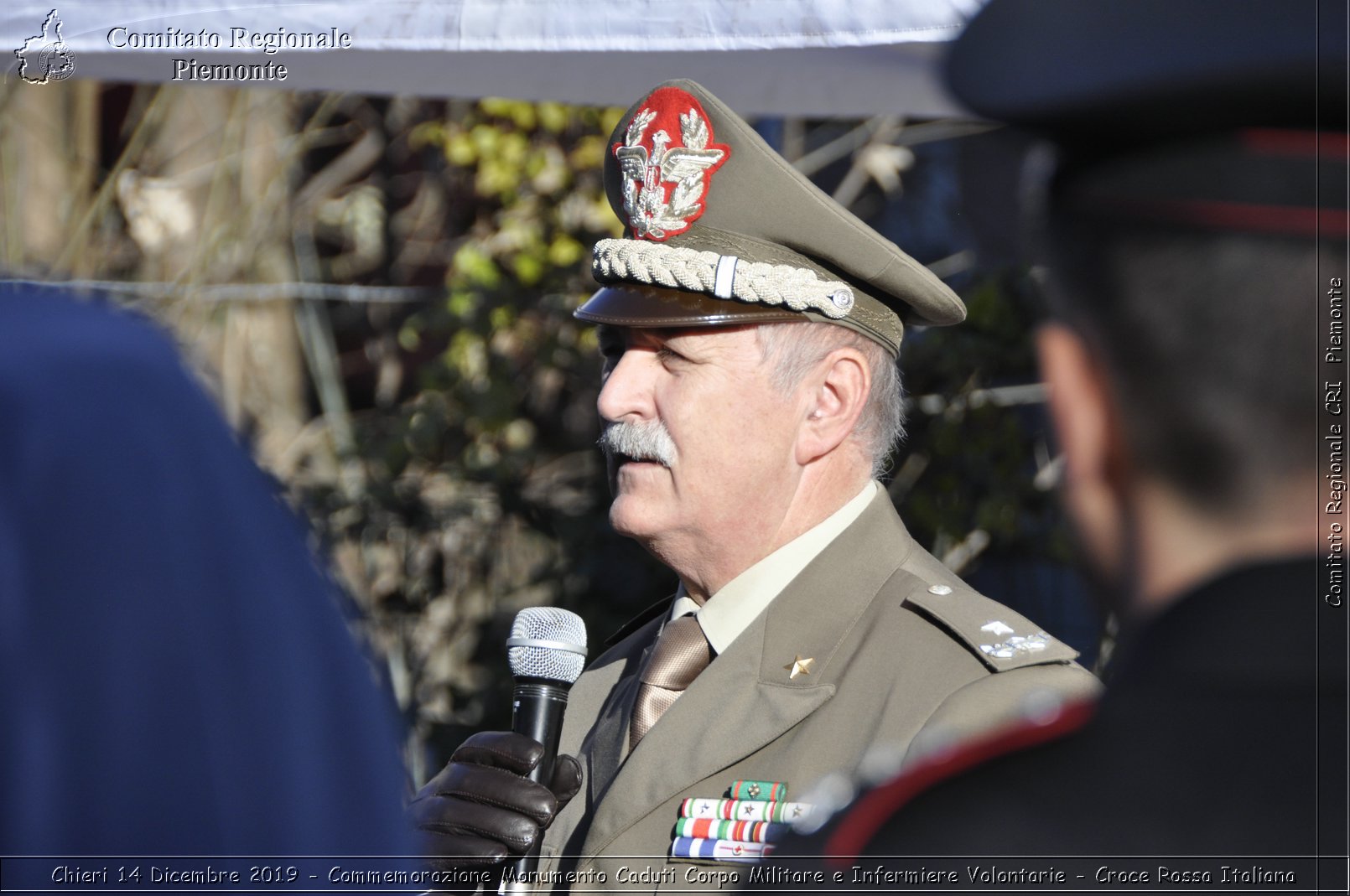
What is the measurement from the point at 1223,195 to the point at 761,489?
5.55ft

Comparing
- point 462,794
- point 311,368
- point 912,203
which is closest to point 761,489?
point 462,794

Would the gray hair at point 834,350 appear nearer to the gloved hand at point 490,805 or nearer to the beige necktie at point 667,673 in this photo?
the beige necktie at point 667,673

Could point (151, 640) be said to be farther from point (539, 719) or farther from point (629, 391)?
point (629, 391)

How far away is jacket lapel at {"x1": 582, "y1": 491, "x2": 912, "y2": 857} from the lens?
7.24ft

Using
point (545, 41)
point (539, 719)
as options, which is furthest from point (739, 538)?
point (545, 41)

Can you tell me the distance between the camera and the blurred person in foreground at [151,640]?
32.1 inches

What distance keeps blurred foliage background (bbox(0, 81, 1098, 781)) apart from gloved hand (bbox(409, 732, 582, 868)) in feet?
5.55

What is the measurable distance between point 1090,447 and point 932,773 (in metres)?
0.26

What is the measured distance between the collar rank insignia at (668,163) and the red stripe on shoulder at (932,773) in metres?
1.84

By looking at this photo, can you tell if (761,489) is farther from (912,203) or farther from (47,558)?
(912,203)

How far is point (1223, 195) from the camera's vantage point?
88cm

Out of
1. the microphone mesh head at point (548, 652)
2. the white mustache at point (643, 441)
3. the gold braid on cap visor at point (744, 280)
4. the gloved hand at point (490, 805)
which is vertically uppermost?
the gold braid on cap visor at point (744, 280)

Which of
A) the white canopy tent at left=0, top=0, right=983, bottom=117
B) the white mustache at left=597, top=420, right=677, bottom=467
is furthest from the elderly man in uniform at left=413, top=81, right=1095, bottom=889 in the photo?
the white canopy tent at left=0, top=0, right=983, bottom=117

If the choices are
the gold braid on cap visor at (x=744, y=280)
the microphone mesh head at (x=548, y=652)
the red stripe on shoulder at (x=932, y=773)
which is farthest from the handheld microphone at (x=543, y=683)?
the red stripe on shoulder at (x=932, y=773)
